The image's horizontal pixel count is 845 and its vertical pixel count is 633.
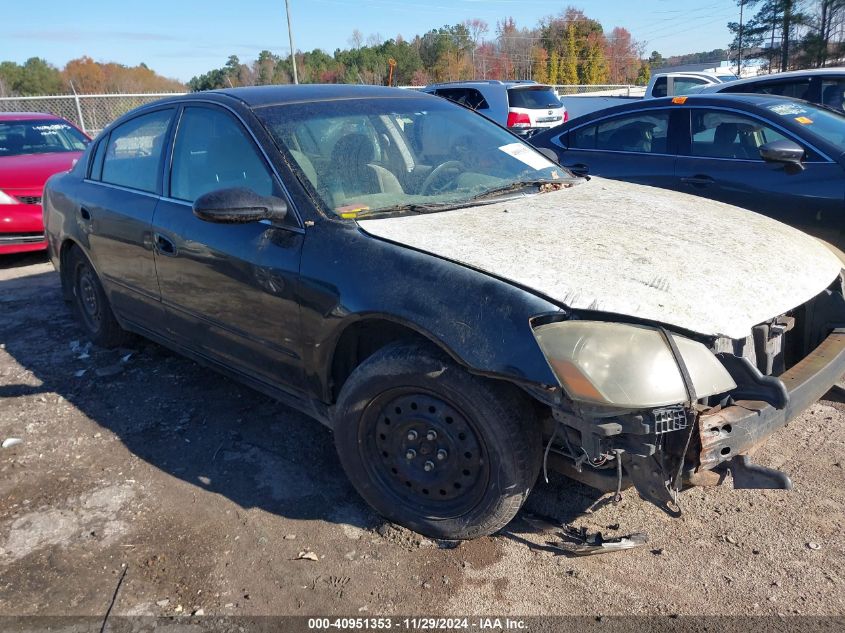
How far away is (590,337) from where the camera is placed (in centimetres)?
218

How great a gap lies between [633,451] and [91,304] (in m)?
3.98

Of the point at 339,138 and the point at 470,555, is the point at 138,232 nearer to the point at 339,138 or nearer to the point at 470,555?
the point at 339,138

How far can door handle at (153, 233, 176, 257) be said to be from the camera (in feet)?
11.6

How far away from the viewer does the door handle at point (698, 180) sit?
207 inches

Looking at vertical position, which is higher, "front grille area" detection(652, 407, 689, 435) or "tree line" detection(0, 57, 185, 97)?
"tree line" detection(0, 57, 185, 97)

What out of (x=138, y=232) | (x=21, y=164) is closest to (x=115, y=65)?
(x=21, y=164)

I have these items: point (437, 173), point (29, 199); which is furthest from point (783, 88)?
point (29, 199)

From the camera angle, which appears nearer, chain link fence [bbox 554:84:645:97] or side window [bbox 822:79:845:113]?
side window [bbox 822:79:845:113]

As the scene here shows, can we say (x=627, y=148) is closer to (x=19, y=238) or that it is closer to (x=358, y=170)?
(x=358, y=170)

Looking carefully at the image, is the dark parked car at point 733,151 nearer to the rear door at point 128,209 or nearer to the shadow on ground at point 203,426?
the shadow on ground at point 203,426

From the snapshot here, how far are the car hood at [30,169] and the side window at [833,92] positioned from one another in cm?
803

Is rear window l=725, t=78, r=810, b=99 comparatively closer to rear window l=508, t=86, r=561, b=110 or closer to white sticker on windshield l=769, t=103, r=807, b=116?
white sticker on windshield l=769, t=103, r=807, b=116

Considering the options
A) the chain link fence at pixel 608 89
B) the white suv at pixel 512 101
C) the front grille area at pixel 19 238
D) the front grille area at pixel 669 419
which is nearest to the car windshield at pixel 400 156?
the front grille area at pixel 669 419

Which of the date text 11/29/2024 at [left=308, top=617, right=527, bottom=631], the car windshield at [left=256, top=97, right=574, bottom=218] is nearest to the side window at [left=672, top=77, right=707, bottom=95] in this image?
the car windshield at [left=256, top=97, right=574, bottom=218]
